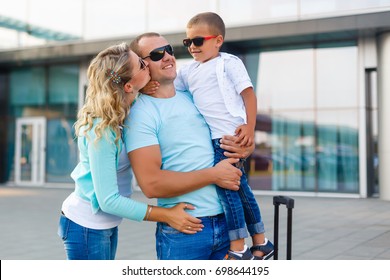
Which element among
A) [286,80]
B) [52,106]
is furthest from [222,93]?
[52,106]

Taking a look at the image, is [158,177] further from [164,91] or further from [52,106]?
[52,106]

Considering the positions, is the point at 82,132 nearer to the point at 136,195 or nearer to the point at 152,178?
the point at 152,178

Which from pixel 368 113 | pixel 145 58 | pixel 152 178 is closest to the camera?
pixel 152 178

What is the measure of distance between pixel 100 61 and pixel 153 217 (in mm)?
627

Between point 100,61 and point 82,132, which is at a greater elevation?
point 100,61

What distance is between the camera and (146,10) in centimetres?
1603

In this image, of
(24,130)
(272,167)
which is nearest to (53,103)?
(24,130)

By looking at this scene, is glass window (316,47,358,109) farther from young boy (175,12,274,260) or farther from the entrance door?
young boy (175,12,274,260)

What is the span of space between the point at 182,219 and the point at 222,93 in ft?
2.45

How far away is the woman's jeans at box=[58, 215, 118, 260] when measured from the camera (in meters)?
2.04

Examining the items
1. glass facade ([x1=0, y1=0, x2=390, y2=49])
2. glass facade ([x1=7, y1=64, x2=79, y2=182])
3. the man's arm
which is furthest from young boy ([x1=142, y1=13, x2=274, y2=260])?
glass facade ([x1=7, y1=64, x2=79, y2=182])

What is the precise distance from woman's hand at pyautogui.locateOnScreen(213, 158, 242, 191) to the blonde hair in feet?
1.32

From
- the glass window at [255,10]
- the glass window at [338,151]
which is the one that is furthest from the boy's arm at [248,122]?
the glass window at [338,151]

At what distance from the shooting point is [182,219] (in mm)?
1912
